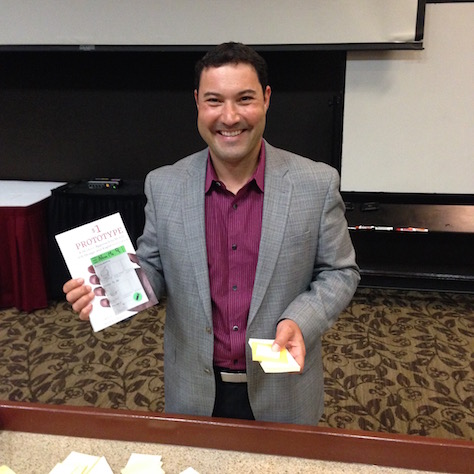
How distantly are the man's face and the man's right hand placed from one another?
457 millimetres

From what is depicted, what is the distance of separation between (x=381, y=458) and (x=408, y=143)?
2.62 meters

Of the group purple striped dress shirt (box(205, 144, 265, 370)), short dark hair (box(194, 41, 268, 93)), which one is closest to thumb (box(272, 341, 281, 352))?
purple striped dress shirt (box(205, 144, 265, 370))

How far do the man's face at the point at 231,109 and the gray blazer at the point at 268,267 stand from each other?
113 mm

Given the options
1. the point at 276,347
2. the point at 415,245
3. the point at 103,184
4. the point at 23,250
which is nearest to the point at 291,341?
the point at 276,347

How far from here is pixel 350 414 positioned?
7.18 feet

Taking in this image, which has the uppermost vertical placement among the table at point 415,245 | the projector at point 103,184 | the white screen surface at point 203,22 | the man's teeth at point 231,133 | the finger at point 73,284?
the white screen surface at point 203,22

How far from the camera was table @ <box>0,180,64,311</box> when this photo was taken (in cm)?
297

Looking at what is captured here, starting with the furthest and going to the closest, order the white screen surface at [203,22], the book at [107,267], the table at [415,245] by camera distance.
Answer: the table at [415,245] → the white screen surface at [203,22] → the book at [107,267]

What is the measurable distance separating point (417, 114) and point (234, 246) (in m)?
2.38

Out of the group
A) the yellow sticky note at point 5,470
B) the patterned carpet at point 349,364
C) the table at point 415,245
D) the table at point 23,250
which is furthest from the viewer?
the table at point 415,245

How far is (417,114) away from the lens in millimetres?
3039

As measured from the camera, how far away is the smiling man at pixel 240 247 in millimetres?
1112

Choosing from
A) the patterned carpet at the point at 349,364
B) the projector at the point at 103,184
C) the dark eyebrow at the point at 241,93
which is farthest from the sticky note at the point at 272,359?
the projector at the point at 103,184

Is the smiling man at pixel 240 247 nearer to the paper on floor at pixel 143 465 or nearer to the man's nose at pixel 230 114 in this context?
the man's nose at pixel 230 114
